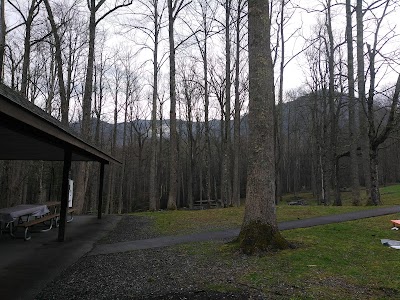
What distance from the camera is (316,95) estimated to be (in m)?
24.1

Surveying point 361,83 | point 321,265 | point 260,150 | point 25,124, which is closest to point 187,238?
point 260,150

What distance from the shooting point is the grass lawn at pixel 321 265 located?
3816 mm

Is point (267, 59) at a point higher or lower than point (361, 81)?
lower

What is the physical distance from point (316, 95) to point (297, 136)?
20.9 metres

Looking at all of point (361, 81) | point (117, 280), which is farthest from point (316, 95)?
point (117, 280)

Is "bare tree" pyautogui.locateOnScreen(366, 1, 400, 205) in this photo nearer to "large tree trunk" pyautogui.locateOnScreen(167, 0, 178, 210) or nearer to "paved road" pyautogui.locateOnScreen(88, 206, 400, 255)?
"paved road" pyautogui.locateOnScreen(88, 206, 400, 255)

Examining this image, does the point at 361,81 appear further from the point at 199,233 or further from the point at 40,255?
the point at 40,255

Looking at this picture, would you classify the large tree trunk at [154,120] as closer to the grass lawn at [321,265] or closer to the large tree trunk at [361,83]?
the large tree trunk at [361,83]

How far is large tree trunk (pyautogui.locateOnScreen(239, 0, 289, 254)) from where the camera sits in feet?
19.3

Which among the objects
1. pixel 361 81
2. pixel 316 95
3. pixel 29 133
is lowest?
pixel 29 133

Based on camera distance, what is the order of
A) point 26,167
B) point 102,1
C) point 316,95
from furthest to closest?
point 316,95, point 26,167, point 102,1

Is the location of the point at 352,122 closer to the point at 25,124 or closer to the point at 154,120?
the point at 154,120

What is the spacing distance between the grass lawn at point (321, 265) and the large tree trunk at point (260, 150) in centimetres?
39

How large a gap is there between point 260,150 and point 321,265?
2.24m
